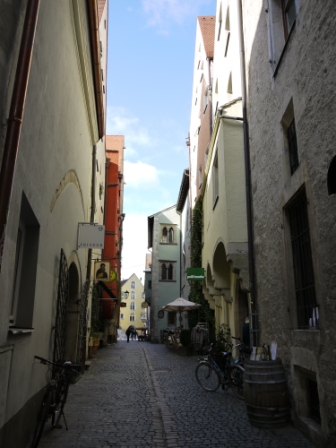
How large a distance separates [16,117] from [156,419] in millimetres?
4944

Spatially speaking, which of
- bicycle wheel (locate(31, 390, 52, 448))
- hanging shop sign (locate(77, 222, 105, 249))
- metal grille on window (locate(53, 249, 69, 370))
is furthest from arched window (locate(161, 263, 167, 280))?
bicycle wheel (locate(31, 390, 52, 448))

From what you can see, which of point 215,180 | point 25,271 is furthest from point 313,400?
point 215,180

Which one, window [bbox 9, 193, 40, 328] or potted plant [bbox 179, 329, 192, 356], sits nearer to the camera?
window [bbox 9, 193, 40, 328]

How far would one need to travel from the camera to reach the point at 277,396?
577cm

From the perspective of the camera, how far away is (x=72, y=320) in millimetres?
10367

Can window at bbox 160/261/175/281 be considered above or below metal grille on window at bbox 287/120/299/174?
above

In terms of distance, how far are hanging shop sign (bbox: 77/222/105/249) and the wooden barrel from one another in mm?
4930

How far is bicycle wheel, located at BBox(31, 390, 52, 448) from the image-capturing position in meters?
4.77

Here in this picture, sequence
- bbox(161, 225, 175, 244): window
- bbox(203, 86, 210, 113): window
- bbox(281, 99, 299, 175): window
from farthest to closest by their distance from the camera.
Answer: bbox(161, 225, 175, 244): window, bbox(203, 86, 210, 113): window, bbox(281, 99, 299, 175): window

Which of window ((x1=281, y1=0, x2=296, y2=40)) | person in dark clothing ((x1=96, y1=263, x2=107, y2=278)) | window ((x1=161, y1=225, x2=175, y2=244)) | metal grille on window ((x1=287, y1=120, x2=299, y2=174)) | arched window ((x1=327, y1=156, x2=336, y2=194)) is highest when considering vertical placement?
window ((x1=161, y1=225, x2=175, y2=244))

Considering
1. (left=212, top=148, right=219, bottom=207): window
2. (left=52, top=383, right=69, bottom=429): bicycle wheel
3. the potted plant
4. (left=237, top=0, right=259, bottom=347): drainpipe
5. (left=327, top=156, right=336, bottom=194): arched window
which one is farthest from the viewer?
the potted plant

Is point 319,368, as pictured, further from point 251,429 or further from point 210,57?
point 210,57

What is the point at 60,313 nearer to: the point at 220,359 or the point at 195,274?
the point at 220,359

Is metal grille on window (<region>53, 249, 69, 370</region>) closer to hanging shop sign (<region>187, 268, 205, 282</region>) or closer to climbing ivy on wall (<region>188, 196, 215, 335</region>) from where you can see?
hanging shop sign (<region>187, 268, 205, 282</region>)
